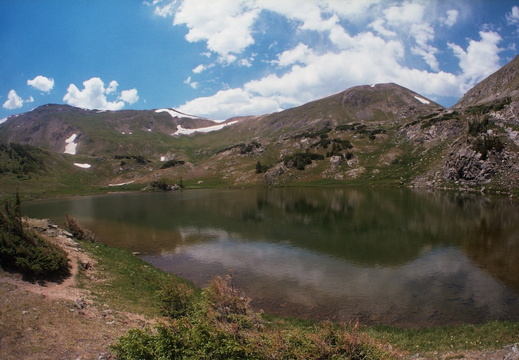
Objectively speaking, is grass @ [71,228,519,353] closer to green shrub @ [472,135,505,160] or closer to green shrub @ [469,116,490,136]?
green shrub @ [472,135,505,160]

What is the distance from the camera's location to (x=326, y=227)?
2226 inches

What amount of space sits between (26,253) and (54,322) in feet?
34.9

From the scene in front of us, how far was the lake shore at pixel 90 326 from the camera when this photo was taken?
41.7ft

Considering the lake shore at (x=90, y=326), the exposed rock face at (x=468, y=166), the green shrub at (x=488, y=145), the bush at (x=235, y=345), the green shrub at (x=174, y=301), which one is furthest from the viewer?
the green shrub at (x=488, y=145)

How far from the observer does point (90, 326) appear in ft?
50.8

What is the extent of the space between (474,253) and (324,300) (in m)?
25.4

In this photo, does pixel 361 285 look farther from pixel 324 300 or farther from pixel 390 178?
pixel 390 178

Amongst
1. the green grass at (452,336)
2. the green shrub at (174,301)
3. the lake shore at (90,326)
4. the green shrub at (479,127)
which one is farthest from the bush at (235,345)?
the green shrub at (479,127)

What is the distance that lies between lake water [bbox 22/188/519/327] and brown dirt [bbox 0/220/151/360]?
1335 centimetres

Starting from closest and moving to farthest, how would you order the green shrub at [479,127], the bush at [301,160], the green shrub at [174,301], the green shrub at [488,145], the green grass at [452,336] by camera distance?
1. the green grass at [452,336]
2. the green shrub at [174,301]
3. the green shrub at [488,145]
4. the green shrub at [479,127]
5. the bush at [301,160]

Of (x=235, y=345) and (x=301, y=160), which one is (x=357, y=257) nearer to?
(x=235, y=345)

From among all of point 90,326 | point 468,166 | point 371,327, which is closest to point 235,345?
point 90,326

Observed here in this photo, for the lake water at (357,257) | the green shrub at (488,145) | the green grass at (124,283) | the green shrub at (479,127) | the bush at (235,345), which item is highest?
the green shrub at (479,127)

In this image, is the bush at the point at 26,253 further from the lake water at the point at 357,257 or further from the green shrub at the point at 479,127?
the green shrub at the point at 479,127
